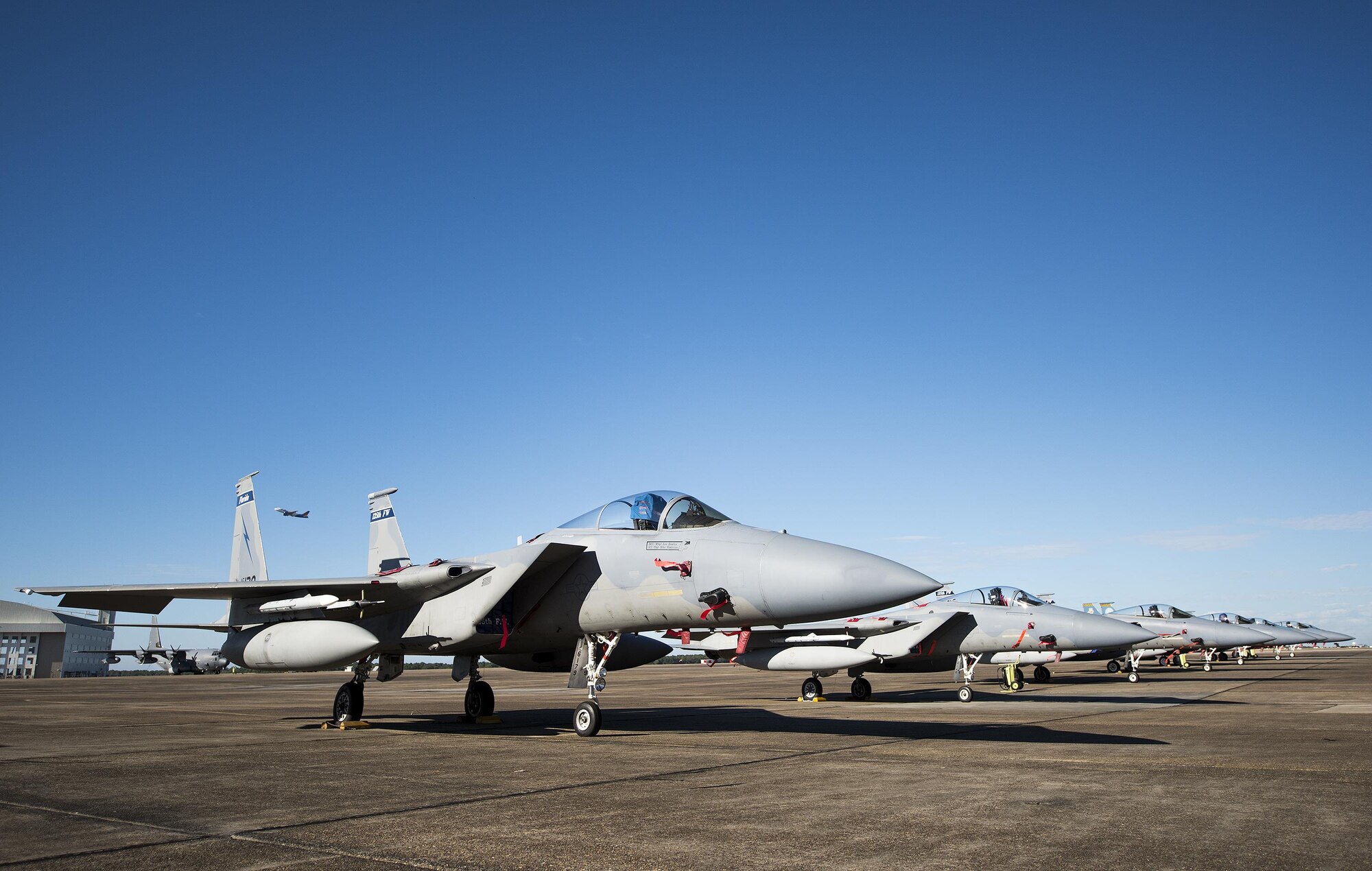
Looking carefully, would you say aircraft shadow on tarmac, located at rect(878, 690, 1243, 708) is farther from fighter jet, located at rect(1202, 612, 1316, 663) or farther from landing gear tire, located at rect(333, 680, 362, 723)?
fighter jet, located at rect(1202, 612, 1316, 663)

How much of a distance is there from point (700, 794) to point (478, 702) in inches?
311

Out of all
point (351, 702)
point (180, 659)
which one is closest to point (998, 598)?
point (351, 702)

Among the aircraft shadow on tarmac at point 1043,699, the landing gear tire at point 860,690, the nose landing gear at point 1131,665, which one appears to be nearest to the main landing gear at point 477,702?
the aircraft shadow on tarmac at point 1043,699

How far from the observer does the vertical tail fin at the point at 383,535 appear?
55.8 feet

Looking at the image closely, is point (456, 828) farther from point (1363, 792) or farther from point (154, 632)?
point (154, 632)

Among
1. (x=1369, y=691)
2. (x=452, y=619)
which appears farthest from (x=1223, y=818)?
(x=1369, y=691)

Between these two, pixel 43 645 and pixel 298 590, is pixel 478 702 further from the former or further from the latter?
pixel 43 645

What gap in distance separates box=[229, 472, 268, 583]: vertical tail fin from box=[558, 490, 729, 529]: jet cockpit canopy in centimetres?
851

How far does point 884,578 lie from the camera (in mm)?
8031

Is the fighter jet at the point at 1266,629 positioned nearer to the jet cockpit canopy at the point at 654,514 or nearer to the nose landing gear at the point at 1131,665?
the nose landing gear at the point at 1131,665

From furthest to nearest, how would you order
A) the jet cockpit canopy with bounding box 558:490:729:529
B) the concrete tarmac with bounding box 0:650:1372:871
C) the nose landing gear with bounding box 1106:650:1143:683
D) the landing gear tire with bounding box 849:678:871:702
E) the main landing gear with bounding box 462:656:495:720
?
the nose landing gear with bounding box 1106:650:1143:683 → the landing gear tire with bounding box 849:678:871:702 → the main landing gear with bounding box 462:656:495:720 → the jet cockpit canopy with bounding box 558:490:729:529 → the concrete tarmac with bounding box 0:650:1372:871

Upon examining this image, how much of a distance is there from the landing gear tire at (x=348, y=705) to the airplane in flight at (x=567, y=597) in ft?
0.06

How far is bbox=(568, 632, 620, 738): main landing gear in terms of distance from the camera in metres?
10.2

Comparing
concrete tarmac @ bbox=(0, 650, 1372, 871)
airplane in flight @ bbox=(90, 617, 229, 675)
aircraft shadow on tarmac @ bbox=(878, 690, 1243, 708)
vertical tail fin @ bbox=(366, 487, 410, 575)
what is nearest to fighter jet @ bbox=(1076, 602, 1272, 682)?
aircraft shadow on tarmac @ bbox=(878, 690, 1243, 708)
